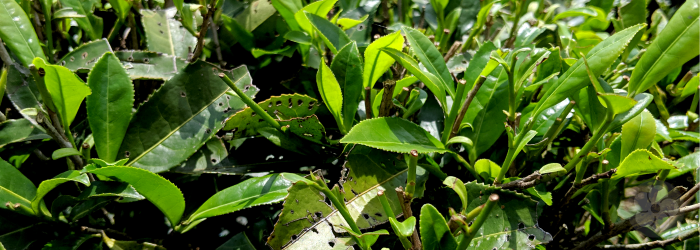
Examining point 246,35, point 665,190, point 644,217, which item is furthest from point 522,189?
point 246,35

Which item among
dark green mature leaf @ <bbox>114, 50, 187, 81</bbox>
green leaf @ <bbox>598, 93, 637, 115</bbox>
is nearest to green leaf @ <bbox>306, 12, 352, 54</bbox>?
dark green mature leaf @ <bbox>114, 50, 187, 81</bbox>

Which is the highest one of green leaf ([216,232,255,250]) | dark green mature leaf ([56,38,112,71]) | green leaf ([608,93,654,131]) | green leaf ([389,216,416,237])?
green leaf ([608,93,654,131])

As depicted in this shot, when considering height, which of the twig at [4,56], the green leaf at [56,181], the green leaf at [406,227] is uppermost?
the twig at [4,56]

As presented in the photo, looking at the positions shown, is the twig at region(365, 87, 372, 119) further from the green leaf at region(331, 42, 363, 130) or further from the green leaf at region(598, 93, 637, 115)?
the green leaf at region(598, 93, 637, 115)

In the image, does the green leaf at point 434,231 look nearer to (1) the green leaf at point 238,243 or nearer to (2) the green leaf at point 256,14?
(1) the green leaf at point 238,243

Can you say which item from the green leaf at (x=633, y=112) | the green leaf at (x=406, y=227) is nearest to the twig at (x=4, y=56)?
the green leaf at (x=406, y=227)

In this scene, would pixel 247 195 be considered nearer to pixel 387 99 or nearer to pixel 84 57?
pixel 387 99

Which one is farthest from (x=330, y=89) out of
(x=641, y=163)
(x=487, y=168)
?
(x=641, y=163)

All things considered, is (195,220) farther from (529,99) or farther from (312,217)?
(529,99)
